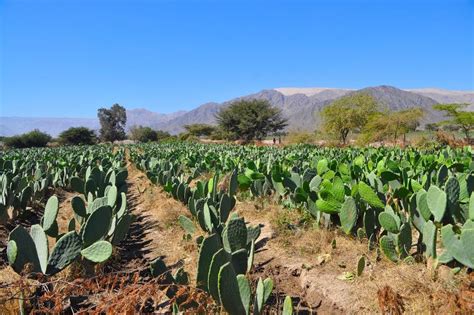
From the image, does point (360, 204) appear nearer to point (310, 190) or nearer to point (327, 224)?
point (327, 224)

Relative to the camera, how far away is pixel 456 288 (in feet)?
7.84

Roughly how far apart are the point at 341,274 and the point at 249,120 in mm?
44422

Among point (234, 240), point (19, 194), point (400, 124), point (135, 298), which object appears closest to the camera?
point (135, 298)

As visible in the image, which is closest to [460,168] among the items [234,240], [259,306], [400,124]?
[234,240]

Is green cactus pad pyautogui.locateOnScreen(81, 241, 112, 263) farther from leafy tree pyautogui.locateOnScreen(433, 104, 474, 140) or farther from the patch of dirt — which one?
leafy tree pyautogui.locateOnScreen(433, 104, 474, 140)

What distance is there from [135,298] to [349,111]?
33.9 metres

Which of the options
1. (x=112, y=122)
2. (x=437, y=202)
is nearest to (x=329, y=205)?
(x=437, y=202)

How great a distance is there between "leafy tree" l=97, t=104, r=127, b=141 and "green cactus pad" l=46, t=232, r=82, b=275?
7309cm

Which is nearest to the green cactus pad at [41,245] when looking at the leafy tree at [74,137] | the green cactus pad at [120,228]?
the green cactus pad at [120,228]

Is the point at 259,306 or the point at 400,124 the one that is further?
the point at 400,124

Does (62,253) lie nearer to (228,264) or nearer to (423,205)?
(228,264)

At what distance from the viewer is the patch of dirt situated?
7.57ft

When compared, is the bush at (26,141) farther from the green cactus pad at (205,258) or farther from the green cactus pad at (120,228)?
the green cactus pad at (205,258)

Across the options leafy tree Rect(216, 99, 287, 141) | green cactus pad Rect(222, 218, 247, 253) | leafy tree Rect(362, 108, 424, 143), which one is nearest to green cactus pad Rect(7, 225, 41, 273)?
green cactus pad Rect(222, 218, 247, 253)
